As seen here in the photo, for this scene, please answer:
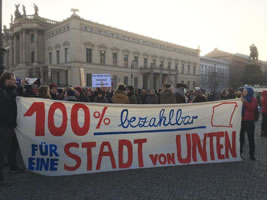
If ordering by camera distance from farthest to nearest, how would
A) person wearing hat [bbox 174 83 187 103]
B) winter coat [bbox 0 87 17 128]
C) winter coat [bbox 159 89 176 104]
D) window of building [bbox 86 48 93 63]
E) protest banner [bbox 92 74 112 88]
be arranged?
window of building [bbox 86 48 93 63] → protest banner [bbox 92 74 112 88] → person wearing hat [bbox 174 83 187 103] → winter coat [bbox 159 89 176 104] → winter coat [bbox 0 87 17 128]

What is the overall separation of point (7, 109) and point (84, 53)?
3869 cm

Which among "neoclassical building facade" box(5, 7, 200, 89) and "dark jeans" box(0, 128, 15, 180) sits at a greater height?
"neoclassical building facade" box(5, 7, 200, 89)

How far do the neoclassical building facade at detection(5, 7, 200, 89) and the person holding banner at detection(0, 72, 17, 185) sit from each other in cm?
3351

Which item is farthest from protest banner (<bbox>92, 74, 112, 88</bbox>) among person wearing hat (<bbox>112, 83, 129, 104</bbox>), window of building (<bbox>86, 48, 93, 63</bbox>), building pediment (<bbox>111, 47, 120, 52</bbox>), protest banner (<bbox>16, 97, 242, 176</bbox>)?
building pediment (<bbox>111, 47, 120, 52</bbox>)

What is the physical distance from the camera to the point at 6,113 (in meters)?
3.89

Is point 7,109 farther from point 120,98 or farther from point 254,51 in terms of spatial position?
point 254,51

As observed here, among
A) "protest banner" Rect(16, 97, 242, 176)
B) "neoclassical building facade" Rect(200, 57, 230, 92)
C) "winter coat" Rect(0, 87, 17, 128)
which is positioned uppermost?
"neoclassical building facade" Rect(200, 57, 230, 92)

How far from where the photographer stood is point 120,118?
14.9 ft

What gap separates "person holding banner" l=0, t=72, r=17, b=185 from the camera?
153 inches

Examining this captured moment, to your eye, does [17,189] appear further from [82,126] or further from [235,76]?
[235,76]

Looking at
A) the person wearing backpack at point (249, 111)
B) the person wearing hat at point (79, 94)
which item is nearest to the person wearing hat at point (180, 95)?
the person wearing backpack at point (249, 111)

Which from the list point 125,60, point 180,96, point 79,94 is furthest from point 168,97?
point 125,60

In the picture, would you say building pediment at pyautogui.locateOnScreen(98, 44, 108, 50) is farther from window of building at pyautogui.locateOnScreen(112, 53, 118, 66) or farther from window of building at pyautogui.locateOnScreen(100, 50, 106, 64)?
window of building at pyautogui.locateOnScreen(112, 53, 118, 66)

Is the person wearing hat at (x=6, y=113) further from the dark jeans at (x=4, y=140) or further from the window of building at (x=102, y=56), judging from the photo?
the window of building at (x=102, y=56)
